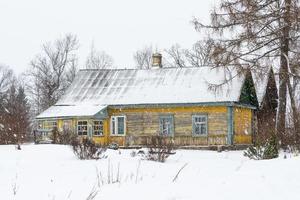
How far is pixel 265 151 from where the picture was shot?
56.4 feet

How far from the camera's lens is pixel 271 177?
9516 mm

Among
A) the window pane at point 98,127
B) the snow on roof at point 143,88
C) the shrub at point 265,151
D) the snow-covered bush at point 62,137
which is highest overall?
the snow on roof at point 143,88

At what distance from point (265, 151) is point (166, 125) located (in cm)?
1392

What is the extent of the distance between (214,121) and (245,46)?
6971 mm

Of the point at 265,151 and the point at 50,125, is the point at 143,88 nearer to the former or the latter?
the point at 50,125

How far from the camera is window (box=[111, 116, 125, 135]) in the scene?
32.0 m

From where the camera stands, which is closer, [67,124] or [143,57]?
[67,124]

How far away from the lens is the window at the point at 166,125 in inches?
1206

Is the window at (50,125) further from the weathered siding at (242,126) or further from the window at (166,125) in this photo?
the weathered siding at (242,126)

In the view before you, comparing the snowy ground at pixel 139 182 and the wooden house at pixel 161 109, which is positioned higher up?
the wooden house at pixel 161 109

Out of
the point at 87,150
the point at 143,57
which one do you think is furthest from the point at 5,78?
the point at 87,150

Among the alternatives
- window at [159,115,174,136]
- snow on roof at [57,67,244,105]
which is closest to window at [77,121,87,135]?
snow on roof at [57,67,244,105]

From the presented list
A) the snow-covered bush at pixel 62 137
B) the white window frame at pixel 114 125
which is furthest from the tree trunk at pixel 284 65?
the white window frame at pixel 114 125

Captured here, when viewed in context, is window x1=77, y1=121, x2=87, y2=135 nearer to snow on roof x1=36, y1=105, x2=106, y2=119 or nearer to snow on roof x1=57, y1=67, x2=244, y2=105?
snow on roof x1=36, y1=105, x2=106, y2=119
